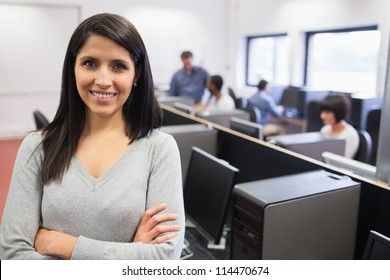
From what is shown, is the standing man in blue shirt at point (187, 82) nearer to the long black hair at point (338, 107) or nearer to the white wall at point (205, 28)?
the white wall at point (205, 28)

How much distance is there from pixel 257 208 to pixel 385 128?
1.67 ft

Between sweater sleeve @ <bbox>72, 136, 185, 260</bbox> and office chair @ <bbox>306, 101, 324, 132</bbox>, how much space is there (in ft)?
12.2

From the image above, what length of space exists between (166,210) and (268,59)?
6348mm

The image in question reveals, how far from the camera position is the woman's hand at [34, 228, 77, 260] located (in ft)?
2.83

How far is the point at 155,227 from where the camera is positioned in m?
0.87

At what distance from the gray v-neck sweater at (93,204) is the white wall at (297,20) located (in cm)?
378

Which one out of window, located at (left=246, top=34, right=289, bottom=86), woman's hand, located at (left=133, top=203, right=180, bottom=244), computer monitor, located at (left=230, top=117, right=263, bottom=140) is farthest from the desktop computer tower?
window, located at (left=246, top=34, right=289, bottom=86)

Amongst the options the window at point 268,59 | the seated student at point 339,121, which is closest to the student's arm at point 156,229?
the seated student at point 339,121

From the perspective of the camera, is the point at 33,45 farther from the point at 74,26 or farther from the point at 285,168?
the point at 285,168

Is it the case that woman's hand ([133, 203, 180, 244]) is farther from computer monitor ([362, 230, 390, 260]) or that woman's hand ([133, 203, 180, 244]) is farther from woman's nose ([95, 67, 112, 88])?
computer monitor ([362, 230, 390, 260])

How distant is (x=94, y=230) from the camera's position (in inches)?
34.7

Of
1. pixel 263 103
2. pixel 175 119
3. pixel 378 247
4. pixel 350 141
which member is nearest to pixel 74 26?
pixel 263 103

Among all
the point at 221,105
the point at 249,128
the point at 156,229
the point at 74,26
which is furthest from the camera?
the point at 74,26

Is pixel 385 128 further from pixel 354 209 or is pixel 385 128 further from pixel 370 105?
pixel 370 105
